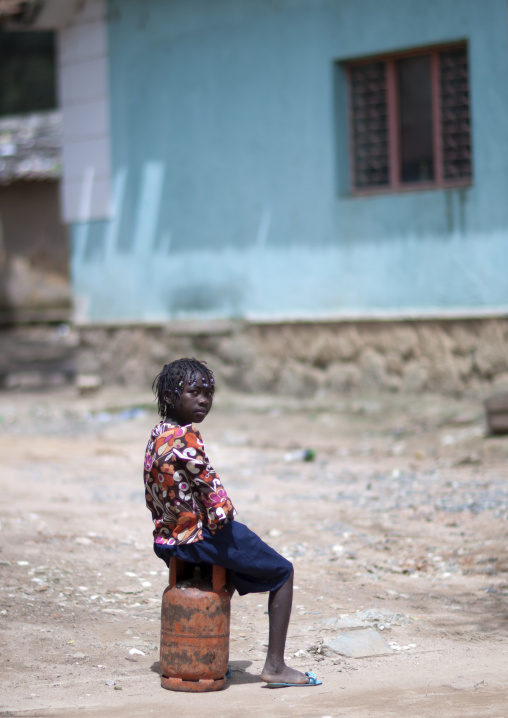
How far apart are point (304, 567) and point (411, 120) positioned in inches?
248

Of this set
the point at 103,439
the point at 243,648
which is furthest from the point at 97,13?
the point at 243,648

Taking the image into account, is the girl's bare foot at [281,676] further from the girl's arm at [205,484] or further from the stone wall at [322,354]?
the stone wall at [322,354]

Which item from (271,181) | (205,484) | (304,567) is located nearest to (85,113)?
(271,181)

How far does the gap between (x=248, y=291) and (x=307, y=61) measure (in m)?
2.56

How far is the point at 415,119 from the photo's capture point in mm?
10281

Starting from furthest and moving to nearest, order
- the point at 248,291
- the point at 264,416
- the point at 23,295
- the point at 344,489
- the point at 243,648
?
the point at 23,295
the point at 248,291
the point at 264,416
the point at 344,489
the point at 243,648

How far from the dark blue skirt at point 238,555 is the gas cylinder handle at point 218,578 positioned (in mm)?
29

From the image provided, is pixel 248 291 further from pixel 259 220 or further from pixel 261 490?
pixel 261 490

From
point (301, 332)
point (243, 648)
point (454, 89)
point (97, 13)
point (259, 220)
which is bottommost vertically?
point (243, 648)

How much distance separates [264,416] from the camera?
1050 centimetres

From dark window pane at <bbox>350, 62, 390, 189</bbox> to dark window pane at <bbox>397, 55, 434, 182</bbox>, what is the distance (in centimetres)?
19

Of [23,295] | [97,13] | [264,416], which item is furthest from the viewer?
[23,295]

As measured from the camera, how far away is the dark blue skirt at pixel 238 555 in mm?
3539

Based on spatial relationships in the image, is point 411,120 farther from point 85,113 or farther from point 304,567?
point 304,567
